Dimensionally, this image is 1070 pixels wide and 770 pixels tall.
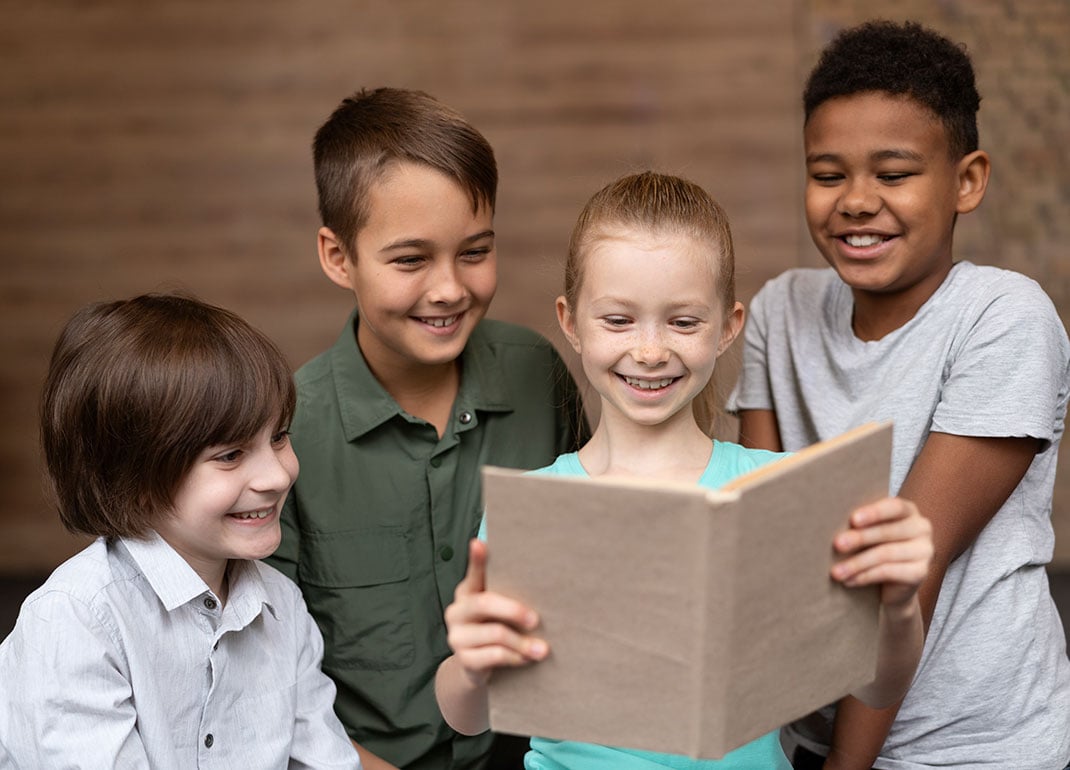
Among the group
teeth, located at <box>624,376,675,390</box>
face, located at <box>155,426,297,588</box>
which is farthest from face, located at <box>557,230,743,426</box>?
face, located at <box>155,426,297,588</box>

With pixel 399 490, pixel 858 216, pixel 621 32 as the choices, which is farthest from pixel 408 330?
pixel 621 32

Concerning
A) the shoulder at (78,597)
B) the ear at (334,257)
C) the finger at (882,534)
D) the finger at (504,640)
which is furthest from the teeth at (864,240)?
the shoulder at (78,597)

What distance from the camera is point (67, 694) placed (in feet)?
4.80

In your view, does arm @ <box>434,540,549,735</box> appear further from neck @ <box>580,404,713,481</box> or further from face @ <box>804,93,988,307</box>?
face @ <box>804,93,988,307</box>

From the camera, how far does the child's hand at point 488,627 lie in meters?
1.20

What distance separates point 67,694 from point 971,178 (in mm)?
1354

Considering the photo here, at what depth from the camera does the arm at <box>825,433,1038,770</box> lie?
1.64 meters

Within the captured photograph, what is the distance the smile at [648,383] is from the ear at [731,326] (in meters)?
0.09

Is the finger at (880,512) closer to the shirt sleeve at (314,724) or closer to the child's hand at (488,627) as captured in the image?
the child's hand at (488,627)

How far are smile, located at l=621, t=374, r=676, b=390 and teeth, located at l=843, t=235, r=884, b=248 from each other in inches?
16.5

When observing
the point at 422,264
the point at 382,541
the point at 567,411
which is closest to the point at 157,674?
the point at 382,541

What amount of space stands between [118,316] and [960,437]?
1079 millimetres

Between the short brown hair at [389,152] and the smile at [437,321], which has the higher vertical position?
the short brown hair at [389,152]

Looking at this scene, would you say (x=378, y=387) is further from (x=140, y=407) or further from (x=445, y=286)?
(x=140, y=407)
